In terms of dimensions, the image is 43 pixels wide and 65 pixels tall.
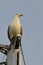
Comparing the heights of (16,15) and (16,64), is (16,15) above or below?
above

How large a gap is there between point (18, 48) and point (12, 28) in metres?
1.64

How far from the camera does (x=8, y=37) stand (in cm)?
3906

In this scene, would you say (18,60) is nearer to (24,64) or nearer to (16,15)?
(24,64)

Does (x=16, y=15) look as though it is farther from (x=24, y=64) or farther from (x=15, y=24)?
(x=24, y=64)

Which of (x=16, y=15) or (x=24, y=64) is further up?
(x=16, y=15)

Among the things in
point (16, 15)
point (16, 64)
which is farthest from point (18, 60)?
point (16, 15)

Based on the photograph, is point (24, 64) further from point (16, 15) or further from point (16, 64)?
point (16, 15)

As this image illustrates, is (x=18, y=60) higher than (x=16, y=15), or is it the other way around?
(x=16, y=15)

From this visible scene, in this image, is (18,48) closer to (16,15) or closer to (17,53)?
(17,53)

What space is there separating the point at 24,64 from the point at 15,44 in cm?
138

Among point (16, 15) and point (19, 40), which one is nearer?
point (19, 40)

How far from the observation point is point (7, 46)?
38625 millimetres

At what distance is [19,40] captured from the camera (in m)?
37.2

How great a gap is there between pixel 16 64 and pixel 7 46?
1.77m
